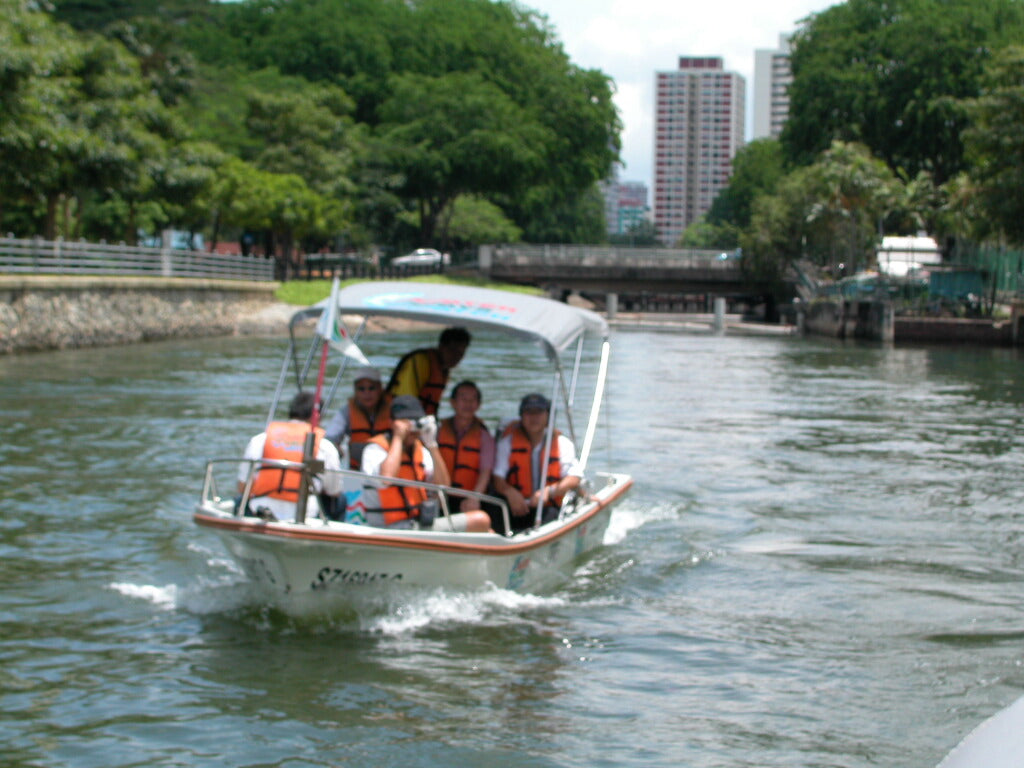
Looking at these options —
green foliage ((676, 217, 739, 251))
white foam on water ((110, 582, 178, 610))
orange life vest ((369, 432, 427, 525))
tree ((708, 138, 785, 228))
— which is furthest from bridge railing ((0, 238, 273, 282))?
green foliage ((676, 217, 739, 251))

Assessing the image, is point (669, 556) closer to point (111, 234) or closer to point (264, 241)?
point (111, 234)

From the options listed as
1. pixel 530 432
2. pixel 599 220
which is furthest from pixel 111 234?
pixel 599 220

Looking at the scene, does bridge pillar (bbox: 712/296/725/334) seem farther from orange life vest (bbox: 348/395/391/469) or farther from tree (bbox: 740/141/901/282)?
orange life vest (bbox: 348/395/391/469)

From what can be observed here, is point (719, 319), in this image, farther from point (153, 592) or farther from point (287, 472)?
point (287, 472)

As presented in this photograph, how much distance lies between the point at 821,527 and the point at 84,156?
89.5 feet

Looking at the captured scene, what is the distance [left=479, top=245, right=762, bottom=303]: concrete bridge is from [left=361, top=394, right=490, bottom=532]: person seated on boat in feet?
200

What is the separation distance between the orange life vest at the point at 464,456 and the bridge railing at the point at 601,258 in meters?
60.2

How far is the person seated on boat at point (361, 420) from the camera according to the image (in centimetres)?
997

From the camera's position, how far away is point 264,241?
62.4 meters

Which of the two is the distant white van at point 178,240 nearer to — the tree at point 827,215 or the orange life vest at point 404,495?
the tree at point 827,215

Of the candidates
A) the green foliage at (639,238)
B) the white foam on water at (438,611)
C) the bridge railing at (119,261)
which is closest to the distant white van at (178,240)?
the bridge railing at (119,261)

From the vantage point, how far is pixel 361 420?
33.2ft

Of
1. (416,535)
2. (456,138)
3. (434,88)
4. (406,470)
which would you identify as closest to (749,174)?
(434,88)

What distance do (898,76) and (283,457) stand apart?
67.2 meters
